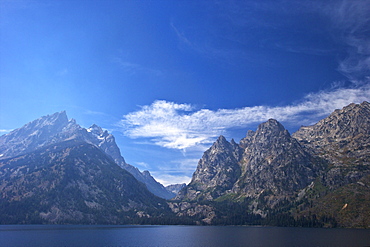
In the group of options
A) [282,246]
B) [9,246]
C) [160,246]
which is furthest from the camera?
[160,246]

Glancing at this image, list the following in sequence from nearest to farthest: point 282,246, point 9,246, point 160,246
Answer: point 9,246
point 282,246
point 160,246

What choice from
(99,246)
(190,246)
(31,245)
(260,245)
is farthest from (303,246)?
(31,245)

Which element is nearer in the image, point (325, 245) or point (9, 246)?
point (9, 246)

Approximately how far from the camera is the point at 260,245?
15975 centimetres

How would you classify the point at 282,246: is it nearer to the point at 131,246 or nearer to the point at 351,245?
the point at 351,245

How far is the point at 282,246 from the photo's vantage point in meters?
153

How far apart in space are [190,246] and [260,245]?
43661mm

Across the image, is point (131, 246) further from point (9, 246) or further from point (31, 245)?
point (9, 246)

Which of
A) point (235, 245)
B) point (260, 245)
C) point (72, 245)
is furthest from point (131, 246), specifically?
point (260, 245)

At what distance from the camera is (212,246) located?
519 feet

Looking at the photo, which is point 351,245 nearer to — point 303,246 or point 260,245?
point 303,246

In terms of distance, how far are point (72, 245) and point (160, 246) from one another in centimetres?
5291

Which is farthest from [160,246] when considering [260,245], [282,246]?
[282,246]

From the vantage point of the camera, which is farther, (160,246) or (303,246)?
(160,246)
